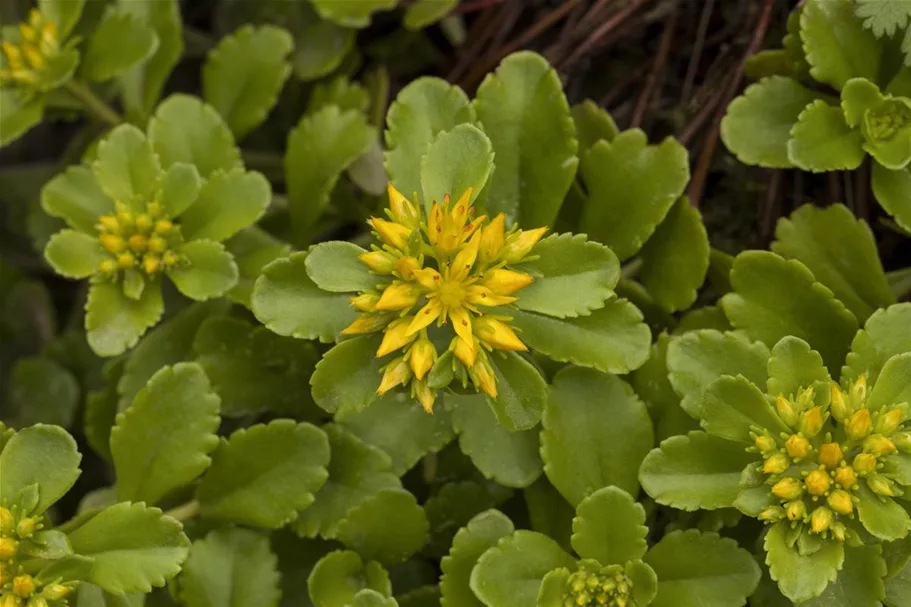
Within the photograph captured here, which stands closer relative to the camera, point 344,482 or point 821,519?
point 821,519

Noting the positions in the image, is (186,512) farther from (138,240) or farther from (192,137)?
(192,137)

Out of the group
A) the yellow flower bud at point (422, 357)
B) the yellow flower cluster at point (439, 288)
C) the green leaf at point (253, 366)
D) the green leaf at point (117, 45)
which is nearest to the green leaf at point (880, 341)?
the yellow flower cluster at point (439, 288)

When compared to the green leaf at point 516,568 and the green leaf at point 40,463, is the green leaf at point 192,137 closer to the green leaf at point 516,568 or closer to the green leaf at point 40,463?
the green leaf at point 40,463

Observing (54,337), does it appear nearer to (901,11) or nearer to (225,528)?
(225,528)

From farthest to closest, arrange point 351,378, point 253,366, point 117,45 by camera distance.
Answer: point 117,45 → point 253,366 → point 351,378

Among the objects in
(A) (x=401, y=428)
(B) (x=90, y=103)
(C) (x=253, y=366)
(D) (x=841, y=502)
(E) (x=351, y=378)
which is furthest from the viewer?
(B) (x=90, y=103)

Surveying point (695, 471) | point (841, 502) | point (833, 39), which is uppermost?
point (833, 39)

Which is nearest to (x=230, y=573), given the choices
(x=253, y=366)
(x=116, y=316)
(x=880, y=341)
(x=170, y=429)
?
(x=170, y=429)
